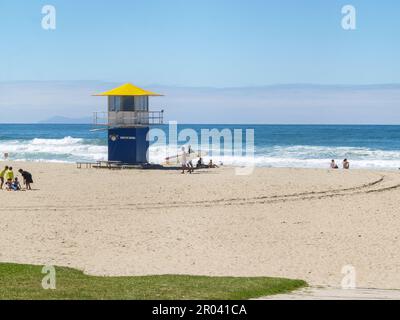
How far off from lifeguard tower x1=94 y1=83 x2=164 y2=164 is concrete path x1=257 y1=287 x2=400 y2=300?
30283mm

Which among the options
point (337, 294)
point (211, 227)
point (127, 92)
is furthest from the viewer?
point (127, 92)

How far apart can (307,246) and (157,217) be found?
6420 millimetres

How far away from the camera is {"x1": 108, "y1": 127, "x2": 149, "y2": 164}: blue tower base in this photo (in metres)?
42.6

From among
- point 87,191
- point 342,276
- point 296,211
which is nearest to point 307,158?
point 87,191

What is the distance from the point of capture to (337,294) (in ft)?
38.1

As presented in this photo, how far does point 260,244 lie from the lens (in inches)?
747

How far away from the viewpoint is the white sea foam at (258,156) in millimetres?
58256

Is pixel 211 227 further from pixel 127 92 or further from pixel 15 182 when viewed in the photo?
pixel 127 92

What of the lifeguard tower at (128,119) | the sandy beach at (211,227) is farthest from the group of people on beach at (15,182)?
the lifeguard tower at (128,119)

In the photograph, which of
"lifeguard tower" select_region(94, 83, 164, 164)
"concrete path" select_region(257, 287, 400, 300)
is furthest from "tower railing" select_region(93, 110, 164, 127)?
"concrete path" select_region(257, 287, 400, 300)

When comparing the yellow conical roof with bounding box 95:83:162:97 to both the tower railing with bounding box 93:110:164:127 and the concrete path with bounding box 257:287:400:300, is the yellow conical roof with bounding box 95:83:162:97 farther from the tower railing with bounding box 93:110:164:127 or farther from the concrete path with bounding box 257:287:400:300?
the concrete path with bounding box 257:287:400:300

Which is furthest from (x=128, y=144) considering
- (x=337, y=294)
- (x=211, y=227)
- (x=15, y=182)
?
(x=337, y=294)

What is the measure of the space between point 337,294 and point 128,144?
105 ft

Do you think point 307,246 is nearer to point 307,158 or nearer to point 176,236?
point 176,236
